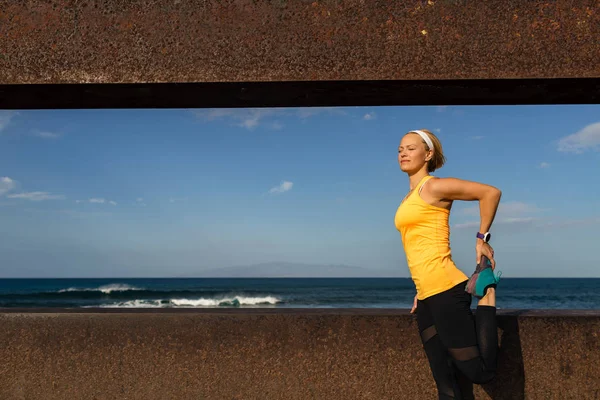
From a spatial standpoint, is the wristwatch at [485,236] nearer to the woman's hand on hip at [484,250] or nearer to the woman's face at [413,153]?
the woman's hand on hip at [484,250]

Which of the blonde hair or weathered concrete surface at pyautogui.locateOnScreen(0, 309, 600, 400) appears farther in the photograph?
weathered concrete surface at pyautogui.locateOnScreen(0, 309, 600, 400)

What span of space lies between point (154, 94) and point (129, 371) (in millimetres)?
1466

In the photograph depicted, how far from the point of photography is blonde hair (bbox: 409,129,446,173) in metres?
2.41

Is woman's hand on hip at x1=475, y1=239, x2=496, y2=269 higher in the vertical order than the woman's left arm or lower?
lower

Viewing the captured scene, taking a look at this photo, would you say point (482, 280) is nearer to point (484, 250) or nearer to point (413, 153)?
point (484, 250)

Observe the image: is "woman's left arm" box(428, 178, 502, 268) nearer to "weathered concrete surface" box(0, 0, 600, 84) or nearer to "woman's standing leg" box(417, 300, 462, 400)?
"woman's standing leg" box(417, 300, 462, 400)

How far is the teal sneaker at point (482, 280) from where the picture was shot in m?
2.19

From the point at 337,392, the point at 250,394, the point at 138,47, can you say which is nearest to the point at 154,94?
the point at 138,47

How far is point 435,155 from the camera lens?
7.98 ft

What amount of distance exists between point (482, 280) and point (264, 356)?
1.17 metres

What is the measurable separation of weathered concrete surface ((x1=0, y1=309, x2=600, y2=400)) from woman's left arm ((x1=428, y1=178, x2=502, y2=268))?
1.95 ft

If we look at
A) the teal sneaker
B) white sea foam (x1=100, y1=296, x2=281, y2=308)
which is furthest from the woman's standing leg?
white sea foam (x1=100, y1=296, x2=281, y2=308)

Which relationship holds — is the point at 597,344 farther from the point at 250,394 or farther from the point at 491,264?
the point at 250,394

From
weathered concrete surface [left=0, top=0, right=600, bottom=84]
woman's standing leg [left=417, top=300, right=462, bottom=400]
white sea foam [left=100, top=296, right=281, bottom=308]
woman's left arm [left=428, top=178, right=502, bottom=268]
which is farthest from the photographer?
white sea foam [left=100, top=296, right=281, bottom=308]
